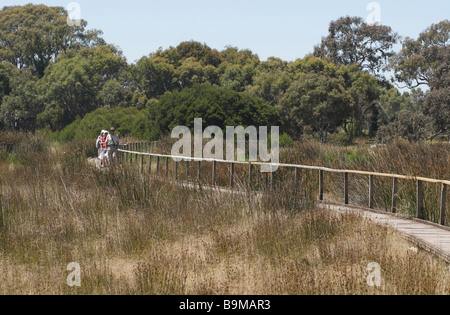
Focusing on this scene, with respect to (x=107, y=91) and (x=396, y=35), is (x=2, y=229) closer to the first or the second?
(x=107, y=91)

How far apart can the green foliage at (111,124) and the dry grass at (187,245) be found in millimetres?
26126

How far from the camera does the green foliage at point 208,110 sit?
35219 mm

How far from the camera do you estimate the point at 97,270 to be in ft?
25.6

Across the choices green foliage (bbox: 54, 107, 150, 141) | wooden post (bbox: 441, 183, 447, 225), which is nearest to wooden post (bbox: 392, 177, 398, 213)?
wooden post (bbox: 441, 183, 447, 225)

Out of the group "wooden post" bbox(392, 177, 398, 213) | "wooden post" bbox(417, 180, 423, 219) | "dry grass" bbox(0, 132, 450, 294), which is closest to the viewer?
"dry grass" bbox(0, 132, 450, 294)

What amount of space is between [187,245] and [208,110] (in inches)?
1034

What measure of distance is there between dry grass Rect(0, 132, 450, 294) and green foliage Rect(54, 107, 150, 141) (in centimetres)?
2613

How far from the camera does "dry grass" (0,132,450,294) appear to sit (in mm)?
7297

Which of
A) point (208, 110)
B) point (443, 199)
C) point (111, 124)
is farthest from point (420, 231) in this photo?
point (111, 124)

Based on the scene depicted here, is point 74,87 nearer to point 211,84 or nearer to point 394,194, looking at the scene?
point 211,84

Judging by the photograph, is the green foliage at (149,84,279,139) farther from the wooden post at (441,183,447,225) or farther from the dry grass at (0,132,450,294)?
the wooden post at (441,183,447,225)

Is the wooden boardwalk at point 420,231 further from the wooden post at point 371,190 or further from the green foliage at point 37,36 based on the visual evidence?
the green foliage at point 37,36

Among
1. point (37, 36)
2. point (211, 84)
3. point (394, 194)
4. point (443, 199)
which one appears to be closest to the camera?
point (443, 199)

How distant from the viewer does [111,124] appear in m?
40.6
